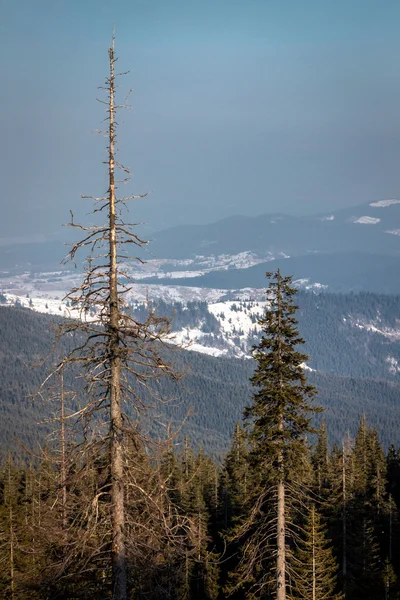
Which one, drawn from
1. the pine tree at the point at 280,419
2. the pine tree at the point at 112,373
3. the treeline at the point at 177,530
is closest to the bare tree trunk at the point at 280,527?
the pine tree at the point at 280,419

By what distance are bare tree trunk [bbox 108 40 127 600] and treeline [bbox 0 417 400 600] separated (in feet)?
0.87

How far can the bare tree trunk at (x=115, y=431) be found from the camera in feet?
61.7

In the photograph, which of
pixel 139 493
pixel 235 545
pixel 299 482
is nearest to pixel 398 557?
pixel 235 545

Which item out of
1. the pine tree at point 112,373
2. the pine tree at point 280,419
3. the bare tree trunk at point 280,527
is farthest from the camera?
the bare tree trunk at point 280,527

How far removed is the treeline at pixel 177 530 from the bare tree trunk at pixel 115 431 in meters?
0.27

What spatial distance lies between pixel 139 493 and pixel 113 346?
385cm

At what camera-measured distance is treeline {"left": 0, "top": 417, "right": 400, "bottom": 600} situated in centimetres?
1884

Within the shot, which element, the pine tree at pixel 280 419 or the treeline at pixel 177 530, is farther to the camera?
the pine tree at pixel 280 419

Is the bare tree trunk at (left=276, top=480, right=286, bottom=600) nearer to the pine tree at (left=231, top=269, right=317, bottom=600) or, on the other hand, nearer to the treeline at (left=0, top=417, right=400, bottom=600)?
the pine tree at (left=231, top=269, right=317, bottom=600)

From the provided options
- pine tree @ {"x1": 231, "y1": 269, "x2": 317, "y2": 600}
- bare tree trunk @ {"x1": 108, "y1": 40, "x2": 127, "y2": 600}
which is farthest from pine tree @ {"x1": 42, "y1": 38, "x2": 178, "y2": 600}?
pine tree @ {"x1": 231, "y1": 269, "x2": 317, "y2": 600}

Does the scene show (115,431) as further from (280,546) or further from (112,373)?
(280,546)

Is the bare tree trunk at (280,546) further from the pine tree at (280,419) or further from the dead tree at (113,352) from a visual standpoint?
the dead tree at (113,352)

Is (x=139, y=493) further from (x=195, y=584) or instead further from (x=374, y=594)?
(x=195, y=584)

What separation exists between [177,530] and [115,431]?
3136 millimetres
